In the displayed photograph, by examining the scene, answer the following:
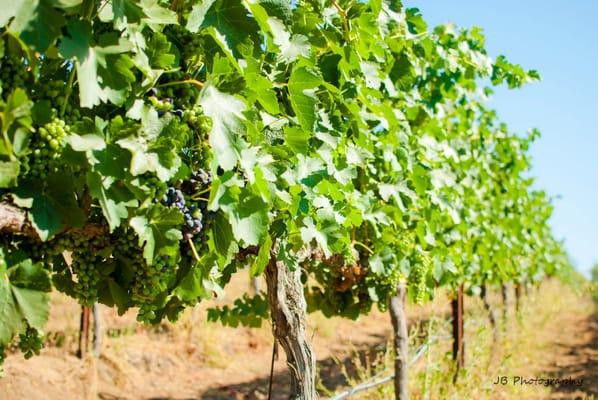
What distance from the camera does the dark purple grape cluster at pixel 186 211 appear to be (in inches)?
72.2

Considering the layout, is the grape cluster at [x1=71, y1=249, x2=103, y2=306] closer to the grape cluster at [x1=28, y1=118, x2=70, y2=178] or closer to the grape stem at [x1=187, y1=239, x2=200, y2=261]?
the grape stem at [x1=187, y1=239, x2=200, y2=261]

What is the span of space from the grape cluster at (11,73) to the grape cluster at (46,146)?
0.39 feet

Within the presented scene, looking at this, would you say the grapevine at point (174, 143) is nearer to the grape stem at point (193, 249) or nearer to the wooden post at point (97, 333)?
the grape stem at point (193, 249)

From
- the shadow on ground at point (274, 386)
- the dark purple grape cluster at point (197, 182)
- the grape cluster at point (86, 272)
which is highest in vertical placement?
the dark purple grape cluster at point (197, 182)

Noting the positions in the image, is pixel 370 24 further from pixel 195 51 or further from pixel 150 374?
pixel 150 374

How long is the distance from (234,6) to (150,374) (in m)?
7.71

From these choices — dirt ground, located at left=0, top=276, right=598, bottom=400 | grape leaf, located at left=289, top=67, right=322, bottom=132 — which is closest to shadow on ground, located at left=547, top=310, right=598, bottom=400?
dirt ground, located at left=0, top=276, right=598, bottom=400

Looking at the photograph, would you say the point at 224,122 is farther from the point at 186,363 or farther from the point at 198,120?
the point at 186,363

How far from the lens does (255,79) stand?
1.90 m

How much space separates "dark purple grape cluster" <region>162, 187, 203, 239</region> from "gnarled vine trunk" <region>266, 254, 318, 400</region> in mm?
811

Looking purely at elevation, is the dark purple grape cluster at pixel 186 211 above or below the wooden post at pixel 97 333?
above

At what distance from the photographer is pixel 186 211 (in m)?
1.87

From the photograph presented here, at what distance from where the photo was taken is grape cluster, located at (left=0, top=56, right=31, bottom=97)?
149 cm

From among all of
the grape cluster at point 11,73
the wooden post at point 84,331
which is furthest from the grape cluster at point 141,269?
the wooden post at point 84,331
